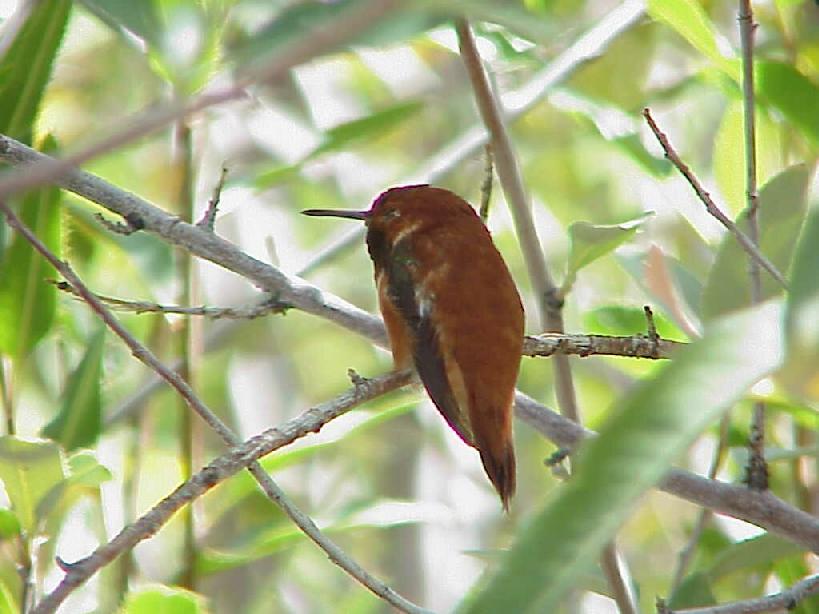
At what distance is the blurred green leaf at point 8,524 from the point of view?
82.4 inches

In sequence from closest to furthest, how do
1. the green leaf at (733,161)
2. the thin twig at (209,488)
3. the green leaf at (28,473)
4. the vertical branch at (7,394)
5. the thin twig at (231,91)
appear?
1. the thin twig at (231,91)
2. the thin twig at (209,488)
3. the green leaf at (28,473)
4. the vertical branch at (7,394)
5. the green leaf at (733,161)

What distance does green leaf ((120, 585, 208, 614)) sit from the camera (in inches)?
74.7

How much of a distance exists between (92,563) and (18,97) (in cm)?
114

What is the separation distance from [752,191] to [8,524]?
1351 millimetres

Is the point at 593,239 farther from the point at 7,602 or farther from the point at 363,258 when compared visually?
the point at 363,258

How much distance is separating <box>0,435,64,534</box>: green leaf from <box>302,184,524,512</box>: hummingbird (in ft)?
2.72

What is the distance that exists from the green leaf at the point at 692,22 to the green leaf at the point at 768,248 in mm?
340

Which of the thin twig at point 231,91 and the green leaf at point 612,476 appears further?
the green leaf at point 612,476

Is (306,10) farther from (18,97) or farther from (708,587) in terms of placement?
(708,587)

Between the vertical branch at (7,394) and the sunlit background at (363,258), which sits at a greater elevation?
the sunlit background at (363,258)

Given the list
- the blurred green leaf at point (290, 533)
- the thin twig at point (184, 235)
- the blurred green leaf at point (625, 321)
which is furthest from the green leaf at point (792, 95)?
the blurred green leaf at point (290, 533)

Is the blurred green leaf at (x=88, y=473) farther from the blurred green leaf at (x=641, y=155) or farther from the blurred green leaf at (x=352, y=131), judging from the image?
the blurred green leaf at (x=641, y=155)

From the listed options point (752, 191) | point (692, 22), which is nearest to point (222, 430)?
point (752, 191)

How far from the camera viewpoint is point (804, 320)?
1035mm
